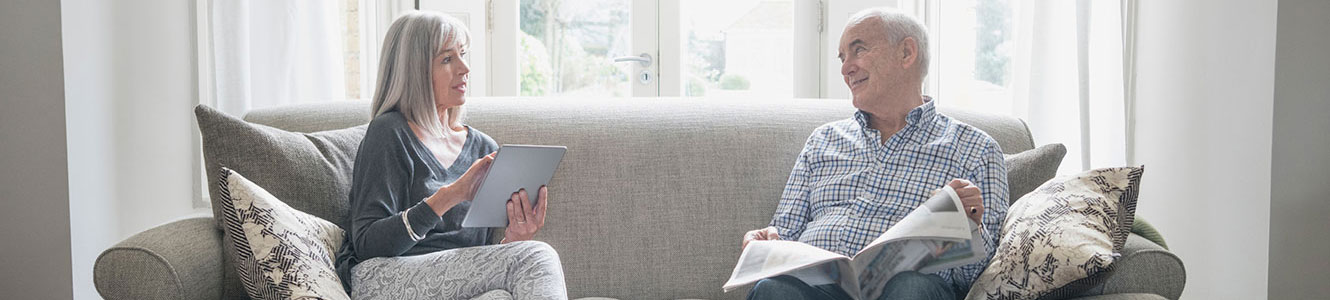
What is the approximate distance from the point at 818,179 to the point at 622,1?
2.26 meters

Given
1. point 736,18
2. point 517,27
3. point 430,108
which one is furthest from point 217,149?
point 736,18

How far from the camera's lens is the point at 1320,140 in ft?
7.45

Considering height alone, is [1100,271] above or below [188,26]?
below

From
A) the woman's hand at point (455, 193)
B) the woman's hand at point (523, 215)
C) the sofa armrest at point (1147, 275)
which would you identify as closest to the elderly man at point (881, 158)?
the sofa armrest at point (1147, 275)

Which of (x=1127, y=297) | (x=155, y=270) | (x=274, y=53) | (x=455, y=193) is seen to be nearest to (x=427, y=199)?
(x=455, y=193)

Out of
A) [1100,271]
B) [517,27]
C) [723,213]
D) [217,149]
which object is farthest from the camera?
[517,27]

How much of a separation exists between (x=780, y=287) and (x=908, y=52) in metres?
0.66

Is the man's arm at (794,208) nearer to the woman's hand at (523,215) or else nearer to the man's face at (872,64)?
the man's face at (872,64)

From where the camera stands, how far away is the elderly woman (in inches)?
69.1

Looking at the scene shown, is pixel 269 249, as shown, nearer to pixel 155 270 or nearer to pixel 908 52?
pixel 155 270

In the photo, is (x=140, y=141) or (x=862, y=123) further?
(x=140, y=141)

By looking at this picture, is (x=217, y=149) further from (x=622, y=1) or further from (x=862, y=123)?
(x=622, y=1)

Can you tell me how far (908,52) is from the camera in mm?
2125

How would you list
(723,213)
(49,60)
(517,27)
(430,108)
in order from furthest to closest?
(517,27) < (49,60) < (723,213) < (430,108)
